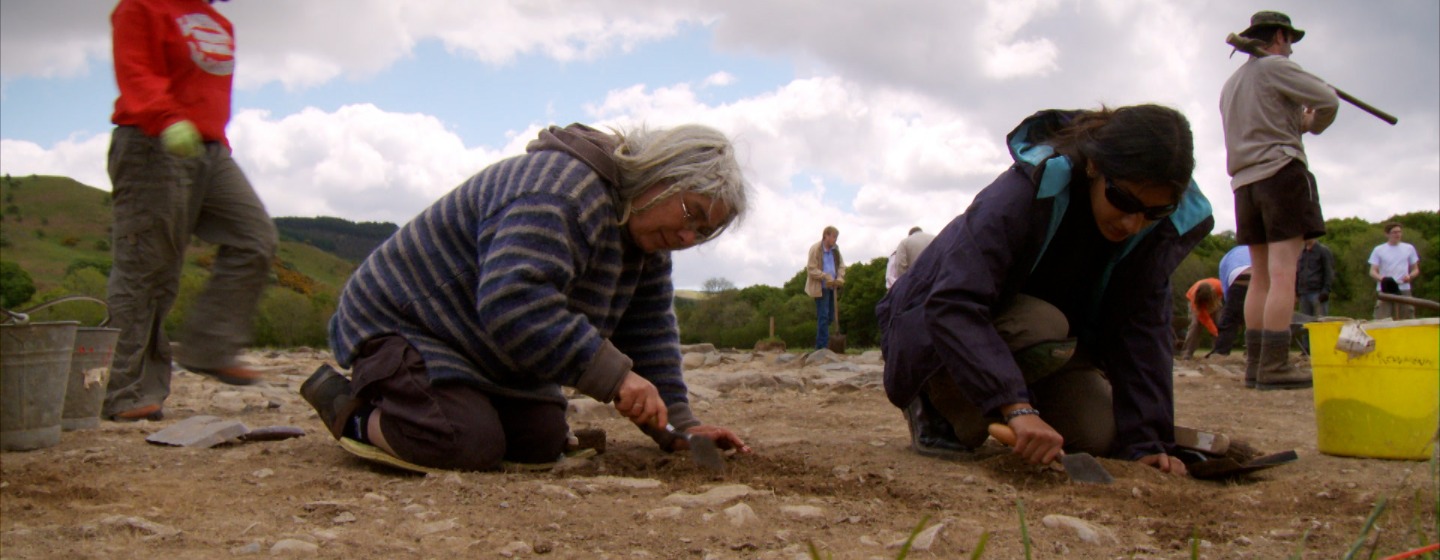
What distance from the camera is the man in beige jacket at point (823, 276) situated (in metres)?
11.9

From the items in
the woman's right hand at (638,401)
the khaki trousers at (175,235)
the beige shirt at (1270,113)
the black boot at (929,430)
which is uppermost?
the beige shirt at (1270,113)

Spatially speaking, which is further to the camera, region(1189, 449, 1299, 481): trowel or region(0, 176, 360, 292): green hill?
region(0, 176, 360, 292): green hill

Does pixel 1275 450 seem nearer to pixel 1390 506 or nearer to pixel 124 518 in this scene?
pixel 1390 506

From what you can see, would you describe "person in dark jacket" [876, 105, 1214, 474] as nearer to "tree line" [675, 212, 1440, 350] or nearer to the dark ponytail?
the dark ponytail

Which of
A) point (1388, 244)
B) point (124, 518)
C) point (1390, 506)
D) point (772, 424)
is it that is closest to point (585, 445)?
point (772, 424)

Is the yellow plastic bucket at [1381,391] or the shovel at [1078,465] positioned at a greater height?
the yellow plastic bucket at [1381,391]

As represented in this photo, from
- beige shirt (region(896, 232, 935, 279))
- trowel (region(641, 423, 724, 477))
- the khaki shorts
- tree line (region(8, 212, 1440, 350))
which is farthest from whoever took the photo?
tree line (region(8, 212, 1440, 350))

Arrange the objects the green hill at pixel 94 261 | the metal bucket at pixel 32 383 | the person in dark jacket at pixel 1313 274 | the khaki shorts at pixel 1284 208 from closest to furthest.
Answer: the metal bucket at pixel 32 383 → the khaki shorts at pixel 1284 208 → the person in dark jacket at pixel 1313 274 → the green hill at pixel 94 261

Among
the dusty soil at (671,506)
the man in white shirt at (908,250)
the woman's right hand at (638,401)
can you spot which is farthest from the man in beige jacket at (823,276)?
the woman's right hand at (638,401)

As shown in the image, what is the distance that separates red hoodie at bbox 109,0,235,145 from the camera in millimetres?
3514

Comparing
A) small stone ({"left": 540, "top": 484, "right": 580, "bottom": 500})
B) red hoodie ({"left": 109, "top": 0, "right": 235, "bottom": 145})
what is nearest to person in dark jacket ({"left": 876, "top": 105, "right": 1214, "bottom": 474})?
small stone ({"left": 540, "top": 484, "right": 580, "bottom": 500})

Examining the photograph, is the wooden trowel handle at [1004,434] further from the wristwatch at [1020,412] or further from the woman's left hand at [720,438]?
the woman's left hand at [720,438]

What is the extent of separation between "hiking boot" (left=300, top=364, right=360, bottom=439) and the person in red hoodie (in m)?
0.19

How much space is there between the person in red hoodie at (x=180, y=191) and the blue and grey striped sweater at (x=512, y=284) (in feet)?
1.33
